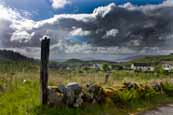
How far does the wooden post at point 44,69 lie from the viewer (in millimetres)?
11775

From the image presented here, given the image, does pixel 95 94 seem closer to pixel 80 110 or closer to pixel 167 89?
pixel 80 110

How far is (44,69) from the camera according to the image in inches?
464

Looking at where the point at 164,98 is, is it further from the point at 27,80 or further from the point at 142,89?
the point at 27,80

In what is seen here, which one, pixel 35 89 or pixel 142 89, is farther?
pixel 142 89

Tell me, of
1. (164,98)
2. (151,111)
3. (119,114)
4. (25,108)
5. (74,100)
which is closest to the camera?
(25,108)

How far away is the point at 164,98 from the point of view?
17938mm

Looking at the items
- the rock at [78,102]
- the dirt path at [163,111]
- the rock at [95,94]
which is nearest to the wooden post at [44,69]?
the rock at [78,102]

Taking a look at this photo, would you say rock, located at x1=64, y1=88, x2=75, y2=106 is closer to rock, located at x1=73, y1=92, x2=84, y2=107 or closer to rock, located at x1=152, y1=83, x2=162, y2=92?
rock, located at x1=73, y1=92, x2=84, y2=107

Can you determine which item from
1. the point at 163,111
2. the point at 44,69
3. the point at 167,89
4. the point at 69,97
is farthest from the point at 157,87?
the point at 44,69

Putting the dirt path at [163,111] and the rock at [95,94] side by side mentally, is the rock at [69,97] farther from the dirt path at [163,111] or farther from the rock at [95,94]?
the dirt path at [163,111]

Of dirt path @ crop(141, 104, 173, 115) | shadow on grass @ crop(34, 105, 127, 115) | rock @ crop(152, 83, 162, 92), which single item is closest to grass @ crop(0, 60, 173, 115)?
shadow on grass @ crop(34, 105, 127, 115)

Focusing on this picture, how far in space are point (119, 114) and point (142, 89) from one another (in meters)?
3.96

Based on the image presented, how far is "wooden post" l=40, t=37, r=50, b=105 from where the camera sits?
38.6 feet

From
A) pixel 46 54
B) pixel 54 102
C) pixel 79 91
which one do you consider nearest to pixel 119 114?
pixel 79 91
